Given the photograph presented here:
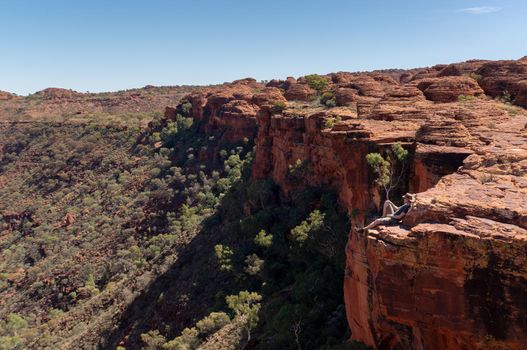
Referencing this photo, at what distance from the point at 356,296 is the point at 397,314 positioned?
16.9 feet

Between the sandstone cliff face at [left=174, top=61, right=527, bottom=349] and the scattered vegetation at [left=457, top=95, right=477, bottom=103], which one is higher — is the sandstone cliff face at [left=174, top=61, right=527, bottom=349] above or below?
below

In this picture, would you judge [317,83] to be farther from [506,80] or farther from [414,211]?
[414,211]

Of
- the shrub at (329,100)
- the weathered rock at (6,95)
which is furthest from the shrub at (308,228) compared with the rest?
the weathered rock at (6,95)

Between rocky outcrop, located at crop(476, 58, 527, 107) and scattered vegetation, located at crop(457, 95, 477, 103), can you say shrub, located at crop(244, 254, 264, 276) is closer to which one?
scattered vegetation, located at crop(457, 95, 477, 103)

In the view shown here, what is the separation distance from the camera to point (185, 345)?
27812mm

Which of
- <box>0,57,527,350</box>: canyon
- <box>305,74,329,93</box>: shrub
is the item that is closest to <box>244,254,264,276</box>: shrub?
<box>0,57,527,350</box>: canyon

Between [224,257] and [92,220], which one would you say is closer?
[224,257]

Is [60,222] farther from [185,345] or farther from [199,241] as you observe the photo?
[185,345]

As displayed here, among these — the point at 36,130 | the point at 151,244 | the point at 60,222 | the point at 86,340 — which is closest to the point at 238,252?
the point at 86,340

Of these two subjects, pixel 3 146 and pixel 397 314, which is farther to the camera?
pixel 3 146

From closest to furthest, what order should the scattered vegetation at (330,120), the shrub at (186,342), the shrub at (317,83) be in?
the shrub at (186,342) < the scattered vegetation at (330,120) < the shrub at (317,83)

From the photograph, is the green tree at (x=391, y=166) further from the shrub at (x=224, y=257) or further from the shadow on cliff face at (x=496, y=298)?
the shrub at (x=224, y=257)

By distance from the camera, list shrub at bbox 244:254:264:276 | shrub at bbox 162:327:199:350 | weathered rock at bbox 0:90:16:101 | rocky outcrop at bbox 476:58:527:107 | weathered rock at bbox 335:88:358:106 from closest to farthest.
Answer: shrub at bbox 162:327:199:350 → shrub at bbox 244:254:264:276 → rocky outcrop at bbox 476:58:527:107 → weathered rock at bbox 335:88:358:106 → weathered rock at bbox 0:90:16:101

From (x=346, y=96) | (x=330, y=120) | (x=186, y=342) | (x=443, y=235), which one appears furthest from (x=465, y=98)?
(x=186, y=342)
